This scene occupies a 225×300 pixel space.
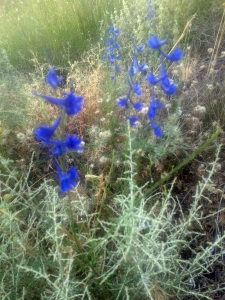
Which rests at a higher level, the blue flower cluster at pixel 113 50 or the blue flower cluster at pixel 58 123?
the blue flower cluster at pixel 58 123

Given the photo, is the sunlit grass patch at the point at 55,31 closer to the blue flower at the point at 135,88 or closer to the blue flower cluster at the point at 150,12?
the blue flower cluster at the point at 150,12

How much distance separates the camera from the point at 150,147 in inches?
67.4

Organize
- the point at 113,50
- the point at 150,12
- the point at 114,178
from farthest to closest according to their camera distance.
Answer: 1. the point at 150,12
2. the point at 113,50
3. the point at 114,178

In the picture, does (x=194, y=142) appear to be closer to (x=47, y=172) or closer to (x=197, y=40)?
(x=47, y=172)

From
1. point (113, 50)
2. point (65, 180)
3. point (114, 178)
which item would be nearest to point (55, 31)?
point (113, 50)

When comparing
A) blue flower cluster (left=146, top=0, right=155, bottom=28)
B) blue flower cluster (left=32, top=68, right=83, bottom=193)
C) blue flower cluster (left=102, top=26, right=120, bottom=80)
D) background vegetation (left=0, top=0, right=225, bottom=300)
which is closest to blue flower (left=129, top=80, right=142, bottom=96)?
background vegetation (left=0, top=0, right=225, bottom=300)

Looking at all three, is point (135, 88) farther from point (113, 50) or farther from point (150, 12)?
point (150, 12)

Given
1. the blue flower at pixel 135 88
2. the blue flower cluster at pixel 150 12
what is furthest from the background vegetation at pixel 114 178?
the blue flower at pixel 135 88

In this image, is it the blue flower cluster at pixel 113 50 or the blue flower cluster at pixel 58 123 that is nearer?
the blue flower cluster at pixel 58 123

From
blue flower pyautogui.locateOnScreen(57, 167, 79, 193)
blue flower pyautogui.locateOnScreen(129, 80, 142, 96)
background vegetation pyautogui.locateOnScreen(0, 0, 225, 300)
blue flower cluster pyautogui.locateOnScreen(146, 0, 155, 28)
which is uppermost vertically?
blue flower pyautogui.locateOnScreen(57, 167, 79, 193)

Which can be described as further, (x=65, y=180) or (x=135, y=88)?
(x=135, y=88)

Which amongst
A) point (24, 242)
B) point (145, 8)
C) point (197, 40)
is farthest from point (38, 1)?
point (24, 242)

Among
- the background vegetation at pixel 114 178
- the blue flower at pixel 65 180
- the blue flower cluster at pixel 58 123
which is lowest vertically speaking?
the background vegetation at pixel 114 178

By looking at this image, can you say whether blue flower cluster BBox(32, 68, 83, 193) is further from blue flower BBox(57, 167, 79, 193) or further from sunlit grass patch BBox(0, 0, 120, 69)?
sunlit grass patch BBox(0, 0, 120, 69)
